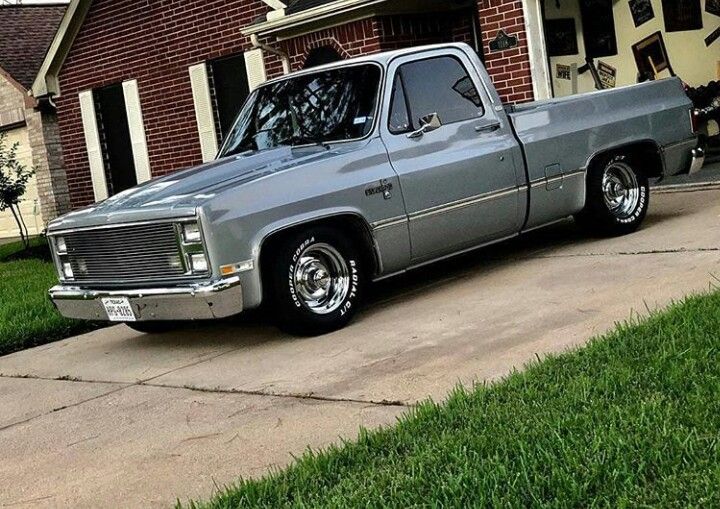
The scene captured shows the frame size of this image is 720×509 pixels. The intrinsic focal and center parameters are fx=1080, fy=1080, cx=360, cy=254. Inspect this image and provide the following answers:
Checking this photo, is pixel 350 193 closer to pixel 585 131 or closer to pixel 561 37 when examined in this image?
pixel 585 131

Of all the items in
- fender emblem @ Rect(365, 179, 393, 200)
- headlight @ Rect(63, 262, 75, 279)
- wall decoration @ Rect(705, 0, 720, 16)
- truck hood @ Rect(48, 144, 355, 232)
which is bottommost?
headlight @ Rect(63, 262, 75, 279)

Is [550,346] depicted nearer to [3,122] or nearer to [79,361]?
[79,361]

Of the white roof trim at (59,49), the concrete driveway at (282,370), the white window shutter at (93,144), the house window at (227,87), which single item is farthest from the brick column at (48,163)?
the concrete driveway at (282,370)

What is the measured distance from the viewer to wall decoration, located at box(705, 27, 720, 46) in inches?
584

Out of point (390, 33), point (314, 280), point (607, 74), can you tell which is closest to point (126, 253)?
point (314, 280)

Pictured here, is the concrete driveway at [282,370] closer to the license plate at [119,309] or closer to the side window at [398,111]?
the license plate at [119,309]

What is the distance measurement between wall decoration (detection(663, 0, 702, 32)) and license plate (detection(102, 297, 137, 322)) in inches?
409

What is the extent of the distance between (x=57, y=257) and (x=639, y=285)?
4.04 metres

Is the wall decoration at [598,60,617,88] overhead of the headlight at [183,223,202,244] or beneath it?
overhead

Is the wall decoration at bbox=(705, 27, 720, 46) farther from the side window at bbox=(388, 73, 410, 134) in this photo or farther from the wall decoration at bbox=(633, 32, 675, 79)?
the side window at bbox=(388, 73, 410, 134)

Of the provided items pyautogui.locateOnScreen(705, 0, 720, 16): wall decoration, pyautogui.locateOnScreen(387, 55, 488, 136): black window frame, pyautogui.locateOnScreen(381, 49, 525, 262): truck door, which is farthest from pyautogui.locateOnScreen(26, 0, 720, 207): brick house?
pyautogui.locateOnScreen(381, 49, 525, 262): truck door

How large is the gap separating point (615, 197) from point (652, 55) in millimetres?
6618

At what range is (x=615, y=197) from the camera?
914 centimetres

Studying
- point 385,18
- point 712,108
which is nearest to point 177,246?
point 385,18
